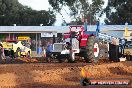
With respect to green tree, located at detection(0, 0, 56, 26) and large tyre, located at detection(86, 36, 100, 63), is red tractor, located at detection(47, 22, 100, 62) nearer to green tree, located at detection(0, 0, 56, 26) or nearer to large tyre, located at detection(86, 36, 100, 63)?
large tyre, located at detection(86, 36, 100, 63)

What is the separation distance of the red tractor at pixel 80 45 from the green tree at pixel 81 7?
58.7 metres

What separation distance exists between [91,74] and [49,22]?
235 feet

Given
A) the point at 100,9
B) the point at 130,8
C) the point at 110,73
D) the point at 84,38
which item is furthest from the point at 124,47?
the point at 100,9

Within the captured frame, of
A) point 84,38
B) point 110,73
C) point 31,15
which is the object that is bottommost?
point 110,73

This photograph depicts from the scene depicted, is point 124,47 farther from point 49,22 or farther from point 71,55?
point 49,22

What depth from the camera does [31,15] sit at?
8838 centimetres

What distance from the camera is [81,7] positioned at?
8319cm

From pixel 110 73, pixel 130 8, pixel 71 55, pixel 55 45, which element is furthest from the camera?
pixel 130 8

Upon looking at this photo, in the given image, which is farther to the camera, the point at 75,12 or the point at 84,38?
the point at 75,12

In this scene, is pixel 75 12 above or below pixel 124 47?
above

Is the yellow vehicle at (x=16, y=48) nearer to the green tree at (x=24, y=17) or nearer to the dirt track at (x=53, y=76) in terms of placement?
the dirt track at (x=53, y=76)

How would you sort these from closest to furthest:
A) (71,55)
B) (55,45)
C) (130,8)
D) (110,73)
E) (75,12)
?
(110,73) → (71,55) → (55,45) → (130,8) → (75,12)

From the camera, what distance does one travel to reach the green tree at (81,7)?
82938 mm

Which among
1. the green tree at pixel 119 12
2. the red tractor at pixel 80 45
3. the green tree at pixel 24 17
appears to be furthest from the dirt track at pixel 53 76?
the green tree at pixel 24 17
